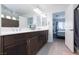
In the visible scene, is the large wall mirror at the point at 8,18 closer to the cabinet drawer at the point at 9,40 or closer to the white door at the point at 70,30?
the cabinet drawer at the point at 9,40

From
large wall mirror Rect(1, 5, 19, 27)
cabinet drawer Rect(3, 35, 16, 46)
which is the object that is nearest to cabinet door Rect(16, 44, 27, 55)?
cabinet drawer Rect(3, 35, 16, 46)

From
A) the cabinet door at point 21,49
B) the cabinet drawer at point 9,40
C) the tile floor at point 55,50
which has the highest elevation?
the cabinet drawer at point 9,40

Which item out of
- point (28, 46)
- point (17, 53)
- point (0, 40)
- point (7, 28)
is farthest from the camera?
point (28, 46)

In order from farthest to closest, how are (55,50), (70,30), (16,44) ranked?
1. (70,30)
2. (55,50)
3. (16,44)

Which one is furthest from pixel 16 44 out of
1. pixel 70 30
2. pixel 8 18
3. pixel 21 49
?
pixel 70 30

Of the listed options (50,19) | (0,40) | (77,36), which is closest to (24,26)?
(0,40)

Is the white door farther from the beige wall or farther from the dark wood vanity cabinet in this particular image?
the dark wood vanity cabinet

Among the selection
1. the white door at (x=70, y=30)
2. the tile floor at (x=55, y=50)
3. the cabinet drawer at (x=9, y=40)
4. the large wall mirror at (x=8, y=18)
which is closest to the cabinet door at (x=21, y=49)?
the cabinet drawer at (x=9, y=40)

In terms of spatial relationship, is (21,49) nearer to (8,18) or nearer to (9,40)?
(9,40)

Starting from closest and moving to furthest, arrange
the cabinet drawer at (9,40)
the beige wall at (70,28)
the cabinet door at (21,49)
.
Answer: the cabinet drawer at (9,40) < the cabinet door at (21,49) < the beige wall at (70,28)
